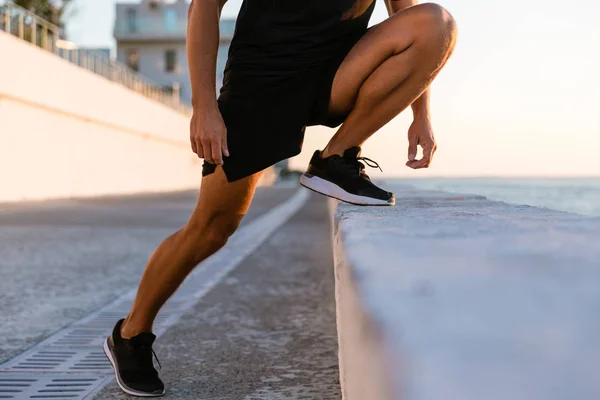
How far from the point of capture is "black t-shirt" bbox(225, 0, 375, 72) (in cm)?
274

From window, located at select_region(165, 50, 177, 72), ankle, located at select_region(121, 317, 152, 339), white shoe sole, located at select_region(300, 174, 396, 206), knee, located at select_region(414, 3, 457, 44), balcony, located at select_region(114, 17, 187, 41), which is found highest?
balcony, located at select_region(114, 17, 187, 41)

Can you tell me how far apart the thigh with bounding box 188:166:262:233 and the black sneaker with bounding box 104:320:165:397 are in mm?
477

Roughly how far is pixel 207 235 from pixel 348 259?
1.35 m

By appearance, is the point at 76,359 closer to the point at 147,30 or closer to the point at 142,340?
the point at 142,340

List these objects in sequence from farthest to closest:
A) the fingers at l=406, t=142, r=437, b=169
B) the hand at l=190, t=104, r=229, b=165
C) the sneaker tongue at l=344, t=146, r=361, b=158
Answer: the fingers at l=406, t=142, r=437, b=169 → the sneaker tongue at l=344, t=146, r=361, b=158 → the hand at l=190, t=104, r=229, b=165

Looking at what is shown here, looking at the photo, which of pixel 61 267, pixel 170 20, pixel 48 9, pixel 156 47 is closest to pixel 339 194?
pixel 61 267

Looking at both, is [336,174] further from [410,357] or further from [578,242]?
[410,357]

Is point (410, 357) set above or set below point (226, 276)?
above

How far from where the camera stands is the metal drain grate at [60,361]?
10.1 ft

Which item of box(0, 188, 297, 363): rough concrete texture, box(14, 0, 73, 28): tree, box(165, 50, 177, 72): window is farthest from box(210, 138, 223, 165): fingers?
box(165, 50, 177, 72): window

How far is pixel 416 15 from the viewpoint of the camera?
283 centimetres

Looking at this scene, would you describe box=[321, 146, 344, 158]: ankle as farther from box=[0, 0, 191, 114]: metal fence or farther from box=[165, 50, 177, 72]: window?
box=[165, 50, 177, 72]: window

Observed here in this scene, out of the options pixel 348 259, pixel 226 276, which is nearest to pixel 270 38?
pixel 348 259

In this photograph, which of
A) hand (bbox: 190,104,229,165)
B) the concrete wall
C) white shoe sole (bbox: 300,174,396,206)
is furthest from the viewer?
the concrete wall
